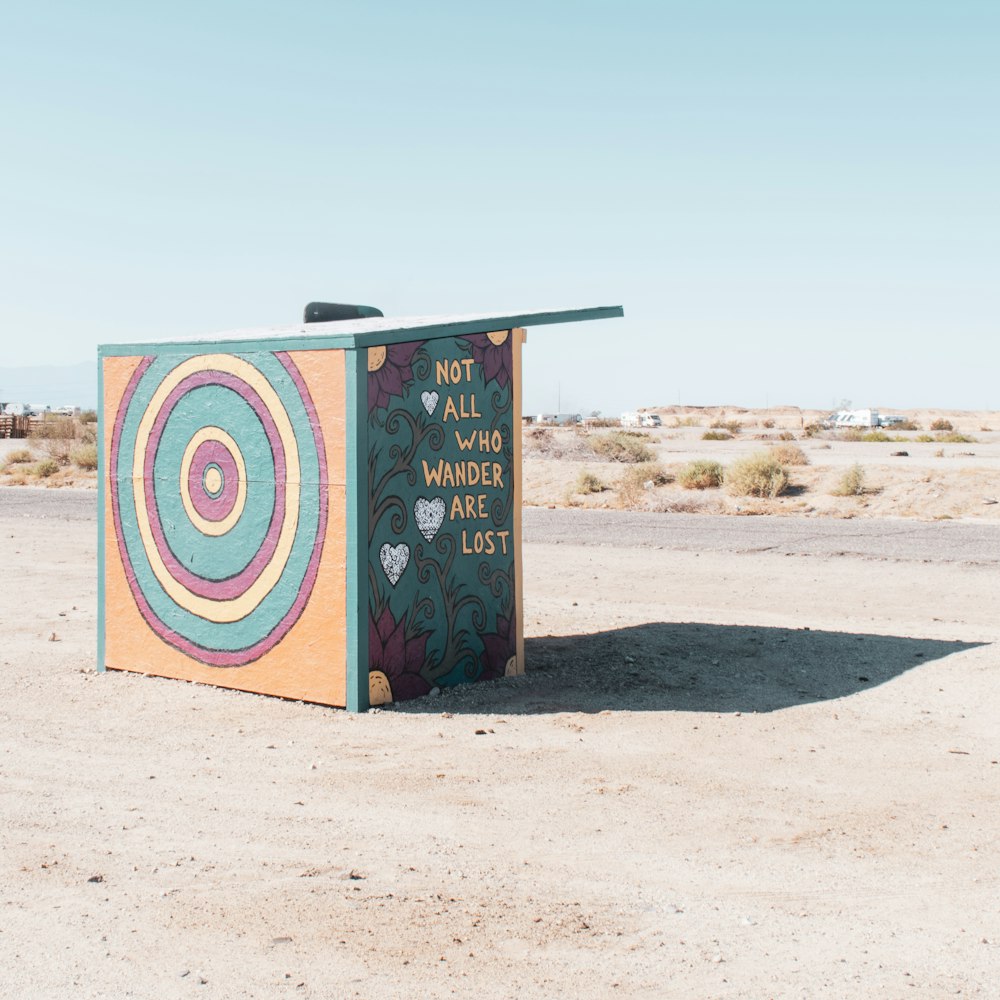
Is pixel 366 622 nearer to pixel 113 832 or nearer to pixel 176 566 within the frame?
pixel 176 566

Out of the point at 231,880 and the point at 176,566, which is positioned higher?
the point at 176,566

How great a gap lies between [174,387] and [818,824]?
5.68 metres

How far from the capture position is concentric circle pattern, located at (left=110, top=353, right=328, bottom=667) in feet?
28.6

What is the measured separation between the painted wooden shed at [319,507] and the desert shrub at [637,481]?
1847 centimetres

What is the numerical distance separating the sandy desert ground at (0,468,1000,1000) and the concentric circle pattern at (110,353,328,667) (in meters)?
0.57

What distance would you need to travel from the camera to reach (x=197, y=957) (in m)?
4.73

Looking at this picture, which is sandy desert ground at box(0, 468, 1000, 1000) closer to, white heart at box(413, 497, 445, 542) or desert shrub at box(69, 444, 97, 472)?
white heart at box(413, 497, 445, 542)

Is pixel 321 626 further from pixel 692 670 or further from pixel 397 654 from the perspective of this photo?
pixel 692 670

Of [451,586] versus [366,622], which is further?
[451,586]

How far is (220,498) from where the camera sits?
926 centimetres

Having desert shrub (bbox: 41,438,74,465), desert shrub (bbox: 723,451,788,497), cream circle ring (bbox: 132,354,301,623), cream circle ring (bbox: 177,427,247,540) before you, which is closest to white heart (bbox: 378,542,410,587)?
cream circle ring (bbox: 132,354,301,623)

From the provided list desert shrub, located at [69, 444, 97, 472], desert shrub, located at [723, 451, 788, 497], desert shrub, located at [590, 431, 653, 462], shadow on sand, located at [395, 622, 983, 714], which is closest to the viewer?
shadow on sand, located at [395, 622, 983, 714]

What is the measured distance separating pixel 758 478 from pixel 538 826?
2397cm

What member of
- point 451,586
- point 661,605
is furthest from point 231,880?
point 661,605
